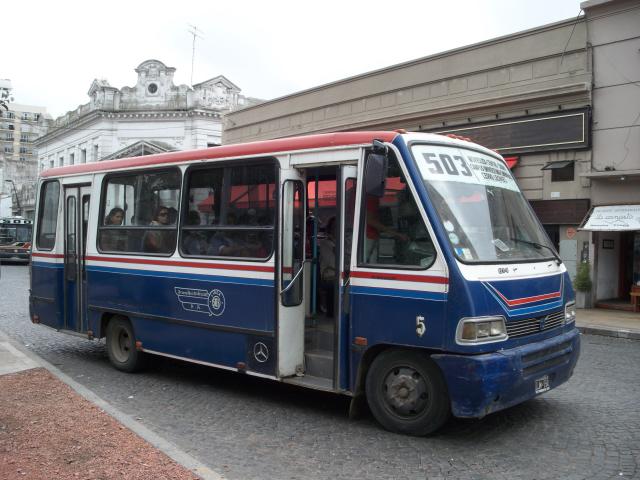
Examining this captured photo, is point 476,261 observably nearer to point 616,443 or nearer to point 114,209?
point 616,443

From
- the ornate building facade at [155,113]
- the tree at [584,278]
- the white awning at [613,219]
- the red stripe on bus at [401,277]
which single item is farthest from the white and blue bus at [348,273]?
the ornate building facade at [155,113]

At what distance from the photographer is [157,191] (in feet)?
26.5

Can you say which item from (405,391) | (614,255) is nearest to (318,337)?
(405,391)

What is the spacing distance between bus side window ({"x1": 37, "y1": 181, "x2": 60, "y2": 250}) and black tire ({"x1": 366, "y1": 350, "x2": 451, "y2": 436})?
6.23 meters

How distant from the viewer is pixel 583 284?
16.0 m

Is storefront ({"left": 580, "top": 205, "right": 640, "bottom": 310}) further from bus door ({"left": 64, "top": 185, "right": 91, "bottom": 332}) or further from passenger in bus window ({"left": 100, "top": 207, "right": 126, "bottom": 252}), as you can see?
bus door ({"left": 64, "top": 185, "right": 91, "bottom": 332})

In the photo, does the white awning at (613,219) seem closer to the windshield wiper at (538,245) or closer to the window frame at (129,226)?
the windshield wiper at (538,245)

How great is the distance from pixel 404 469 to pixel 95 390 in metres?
4.32

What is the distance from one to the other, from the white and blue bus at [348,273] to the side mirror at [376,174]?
1 centimetres

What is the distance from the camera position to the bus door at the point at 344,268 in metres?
5.94

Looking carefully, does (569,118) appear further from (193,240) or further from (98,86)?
(98,86)

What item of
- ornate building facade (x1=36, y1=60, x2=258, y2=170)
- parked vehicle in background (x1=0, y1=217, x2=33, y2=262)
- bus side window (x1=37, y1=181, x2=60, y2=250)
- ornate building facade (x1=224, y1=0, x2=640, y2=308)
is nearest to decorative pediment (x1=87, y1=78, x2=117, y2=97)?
ornate building facade (x1=36, y1=60, x2=258, y2=170)

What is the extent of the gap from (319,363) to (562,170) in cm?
1232

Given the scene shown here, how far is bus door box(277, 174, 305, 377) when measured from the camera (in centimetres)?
643
